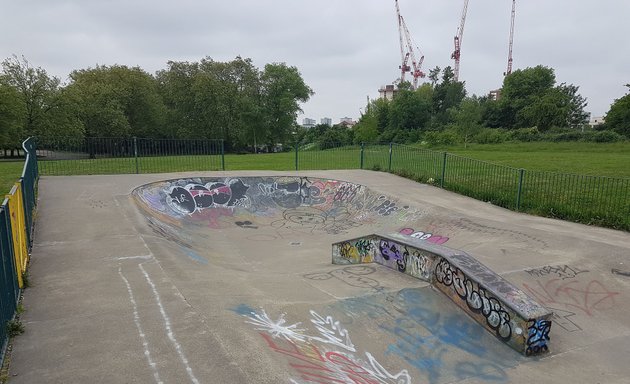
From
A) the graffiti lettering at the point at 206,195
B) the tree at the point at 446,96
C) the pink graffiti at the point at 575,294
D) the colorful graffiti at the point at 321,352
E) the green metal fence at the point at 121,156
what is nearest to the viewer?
the colorful graffiti at the point at 321,352

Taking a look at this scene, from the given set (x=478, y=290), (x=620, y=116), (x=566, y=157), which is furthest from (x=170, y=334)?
(x=620, y=116)

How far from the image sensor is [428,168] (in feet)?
61.1

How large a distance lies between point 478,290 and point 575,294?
8.19ft

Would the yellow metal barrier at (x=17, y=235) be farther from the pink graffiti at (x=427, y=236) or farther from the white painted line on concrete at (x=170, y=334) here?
the pink graffiti at (x=427, y=236)

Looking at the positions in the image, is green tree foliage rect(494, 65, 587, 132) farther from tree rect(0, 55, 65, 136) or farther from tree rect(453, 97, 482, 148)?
tree rect(0, 55, 65, 136)

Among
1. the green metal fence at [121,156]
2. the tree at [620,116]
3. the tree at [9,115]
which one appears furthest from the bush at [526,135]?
the tree at [9,115]

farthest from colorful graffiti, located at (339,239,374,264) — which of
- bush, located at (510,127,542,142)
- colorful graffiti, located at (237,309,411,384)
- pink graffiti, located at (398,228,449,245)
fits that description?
bush, located at (510,127,542,142)

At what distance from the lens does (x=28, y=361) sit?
4.28m

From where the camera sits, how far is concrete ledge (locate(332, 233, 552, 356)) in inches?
223

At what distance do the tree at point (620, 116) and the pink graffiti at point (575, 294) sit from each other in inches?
1936

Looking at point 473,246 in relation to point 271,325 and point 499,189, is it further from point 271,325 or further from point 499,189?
point 271,325

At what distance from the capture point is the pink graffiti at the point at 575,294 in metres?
7.04

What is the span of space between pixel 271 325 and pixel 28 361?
2.75 meters

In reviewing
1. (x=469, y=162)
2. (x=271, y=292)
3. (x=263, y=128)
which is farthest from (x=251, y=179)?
(x=263, y=128)
